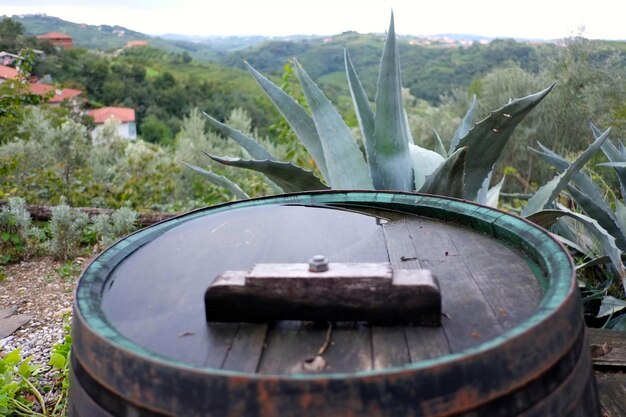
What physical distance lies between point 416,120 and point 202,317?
11937 mm

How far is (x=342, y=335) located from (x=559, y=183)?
1.51 m

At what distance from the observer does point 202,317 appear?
915 millimetres

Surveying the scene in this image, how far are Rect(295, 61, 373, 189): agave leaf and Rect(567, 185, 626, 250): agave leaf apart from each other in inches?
31.9

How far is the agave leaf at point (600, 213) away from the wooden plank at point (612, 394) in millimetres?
822

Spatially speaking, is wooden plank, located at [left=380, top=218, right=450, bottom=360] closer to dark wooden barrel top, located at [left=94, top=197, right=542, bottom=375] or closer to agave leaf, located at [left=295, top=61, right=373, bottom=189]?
dark wooden barrel top, located at [left=94, top=197, right=542, bottom=375]

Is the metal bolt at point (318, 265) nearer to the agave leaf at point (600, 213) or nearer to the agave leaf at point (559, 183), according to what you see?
the agave leaf at point (559, 183)

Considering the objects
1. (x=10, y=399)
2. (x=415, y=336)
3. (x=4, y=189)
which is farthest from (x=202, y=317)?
(x=4, y=189)

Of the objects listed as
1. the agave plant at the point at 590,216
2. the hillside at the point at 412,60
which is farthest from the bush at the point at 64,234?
the hillside at the point at 412,60

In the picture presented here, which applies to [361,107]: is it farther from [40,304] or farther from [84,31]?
[84,31]

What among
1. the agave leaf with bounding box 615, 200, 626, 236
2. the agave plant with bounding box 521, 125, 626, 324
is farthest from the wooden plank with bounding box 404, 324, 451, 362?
the agave leaf with bounding box 615, 200, 626, 236

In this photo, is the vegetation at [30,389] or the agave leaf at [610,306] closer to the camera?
the agave leaf at [610,306]

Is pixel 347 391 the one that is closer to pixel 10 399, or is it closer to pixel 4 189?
pixel 10 399

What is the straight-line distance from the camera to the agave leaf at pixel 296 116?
98.3 inches

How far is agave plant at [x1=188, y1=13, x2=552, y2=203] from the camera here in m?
2.02
